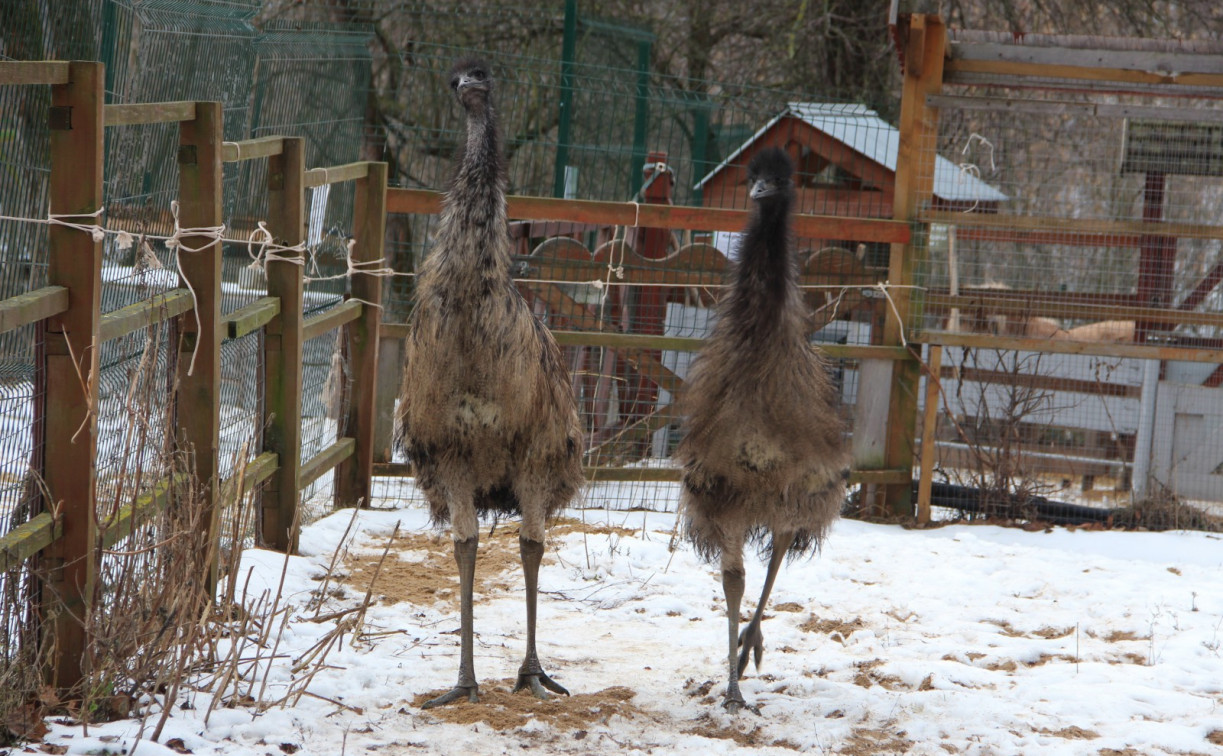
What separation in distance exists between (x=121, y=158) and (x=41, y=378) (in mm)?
1528

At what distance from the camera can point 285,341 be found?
231 inches

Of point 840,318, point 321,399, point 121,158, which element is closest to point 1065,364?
point 840,318

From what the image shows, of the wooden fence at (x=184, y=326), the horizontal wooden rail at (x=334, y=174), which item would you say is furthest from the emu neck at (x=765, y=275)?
the horizontal wooden rail at (x=334, y=174)

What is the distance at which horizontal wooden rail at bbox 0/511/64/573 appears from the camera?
339cm

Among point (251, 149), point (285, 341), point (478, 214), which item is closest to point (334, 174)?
point (285, 341)

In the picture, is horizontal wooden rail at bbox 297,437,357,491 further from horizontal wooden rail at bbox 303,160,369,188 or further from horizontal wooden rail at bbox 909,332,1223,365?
horizontal wooden rail at bbox 909,332,1223,365

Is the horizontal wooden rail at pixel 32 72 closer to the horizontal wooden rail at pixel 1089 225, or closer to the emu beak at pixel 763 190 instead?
the emu beak at pixel 763 190

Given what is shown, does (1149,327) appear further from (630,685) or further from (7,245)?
(7,245)

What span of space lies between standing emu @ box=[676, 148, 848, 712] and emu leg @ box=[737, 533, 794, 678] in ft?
0.33

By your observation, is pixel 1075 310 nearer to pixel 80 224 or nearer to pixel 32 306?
pixel 80 224

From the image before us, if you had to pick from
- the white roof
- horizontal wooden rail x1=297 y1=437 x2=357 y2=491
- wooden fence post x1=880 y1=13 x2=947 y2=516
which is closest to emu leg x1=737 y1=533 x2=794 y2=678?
horizontal wooden rail x1=297 y1=437 x2=357 y2=491

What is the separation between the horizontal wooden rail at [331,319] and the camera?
241 inches

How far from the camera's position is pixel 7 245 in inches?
149

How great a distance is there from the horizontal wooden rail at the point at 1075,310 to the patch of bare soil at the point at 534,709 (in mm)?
4391
